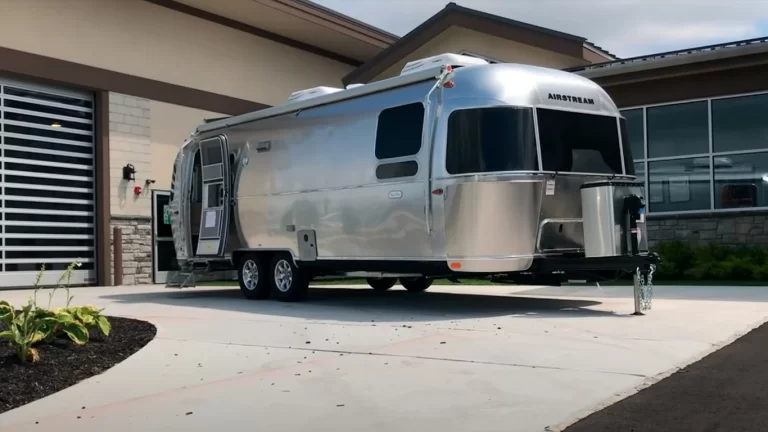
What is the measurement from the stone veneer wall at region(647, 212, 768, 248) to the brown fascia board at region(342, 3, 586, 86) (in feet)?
15.6

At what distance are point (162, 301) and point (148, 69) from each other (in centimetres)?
791

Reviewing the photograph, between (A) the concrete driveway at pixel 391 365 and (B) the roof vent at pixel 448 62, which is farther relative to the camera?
(B) the roof vent at pixel 448 62

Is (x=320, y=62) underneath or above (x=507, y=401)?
above

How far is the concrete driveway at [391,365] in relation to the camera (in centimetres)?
515

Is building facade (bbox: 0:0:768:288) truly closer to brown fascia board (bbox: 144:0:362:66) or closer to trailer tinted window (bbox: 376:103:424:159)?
brown fascia board (bbox: 144:0:362:66)

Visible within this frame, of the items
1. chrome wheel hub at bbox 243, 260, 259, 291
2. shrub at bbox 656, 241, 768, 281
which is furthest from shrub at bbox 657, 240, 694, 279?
chrome wheel hub at bbox 243, 260, 259, 291

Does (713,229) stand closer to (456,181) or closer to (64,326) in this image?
(456,181)

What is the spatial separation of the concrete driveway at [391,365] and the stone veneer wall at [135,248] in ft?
23.9

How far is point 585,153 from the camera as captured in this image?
1031 centimetres

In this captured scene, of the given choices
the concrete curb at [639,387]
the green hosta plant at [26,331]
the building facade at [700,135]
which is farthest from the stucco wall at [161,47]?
the concrete curb at [639,387]

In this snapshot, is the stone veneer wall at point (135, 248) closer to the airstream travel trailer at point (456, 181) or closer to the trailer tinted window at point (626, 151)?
the airstream travel trailer at point (456, 181)

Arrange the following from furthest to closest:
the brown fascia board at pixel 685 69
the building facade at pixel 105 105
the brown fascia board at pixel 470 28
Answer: the brown fascia board at pixel 470 28
the building facade at pixel 105 105
the brown fascia board at pixel 685 69

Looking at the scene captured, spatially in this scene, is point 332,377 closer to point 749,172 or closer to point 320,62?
point 749,172

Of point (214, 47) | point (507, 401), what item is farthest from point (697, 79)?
point (507, 401)
